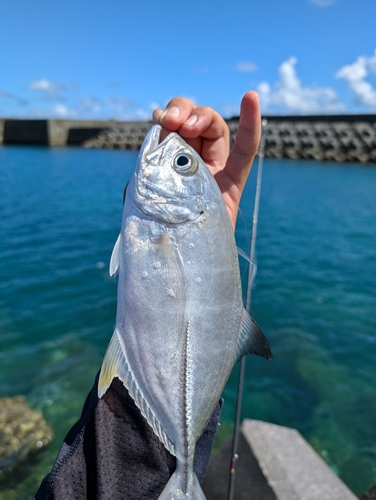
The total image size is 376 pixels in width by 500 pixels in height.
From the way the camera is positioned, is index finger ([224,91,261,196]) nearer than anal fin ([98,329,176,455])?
No

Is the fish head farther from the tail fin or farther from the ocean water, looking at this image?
the tail fin

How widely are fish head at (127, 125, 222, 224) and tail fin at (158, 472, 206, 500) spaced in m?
1.31

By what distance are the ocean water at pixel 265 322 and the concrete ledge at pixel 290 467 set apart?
1.59 metres

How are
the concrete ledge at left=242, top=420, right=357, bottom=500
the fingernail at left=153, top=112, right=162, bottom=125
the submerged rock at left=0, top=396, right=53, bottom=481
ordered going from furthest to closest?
1. the submerged rock at left=0, top=396, right=53, bottom=481
2. the concrete ledge at left=242, top=420, right=357, bottom=500
3. the fingernail at left=153, top=112, right=162, bottom=125

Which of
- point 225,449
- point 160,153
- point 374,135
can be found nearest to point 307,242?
point 225,449

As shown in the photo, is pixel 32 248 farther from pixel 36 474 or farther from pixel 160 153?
pixel 160 153

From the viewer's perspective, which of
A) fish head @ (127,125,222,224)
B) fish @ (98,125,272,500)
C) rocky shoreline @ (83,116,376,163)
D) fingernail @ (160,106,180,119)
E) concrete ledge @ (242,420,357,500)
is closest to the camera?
fish @ (98,125,272,500)

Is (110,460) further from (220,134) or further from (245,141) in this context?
(220,134)

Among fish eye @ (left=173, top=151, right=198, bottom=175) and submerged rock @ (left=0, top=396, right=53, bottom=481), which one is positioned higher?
fish eye @ (left=173, top=151, right=198, bottom=175)

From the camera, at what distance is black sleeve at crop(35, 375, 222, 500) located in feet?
6.70

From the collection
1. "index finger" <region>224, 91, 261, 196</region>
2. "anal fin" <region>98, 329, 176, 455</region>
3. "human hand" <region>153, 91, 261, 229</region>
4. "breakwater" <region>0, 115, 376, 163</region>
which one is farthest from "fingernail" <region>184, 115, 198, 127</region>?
"breakwater" <region>0, 115, 376, 163</region>

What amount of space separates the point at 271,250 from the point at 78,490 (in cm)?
1309

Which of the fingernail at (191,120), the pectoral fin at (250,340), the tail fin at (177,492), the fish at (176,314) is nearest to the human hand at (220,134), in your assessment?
the fingernail at (191,120)

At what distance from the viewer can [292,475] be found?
3.89 meters
